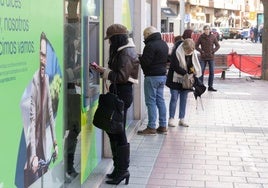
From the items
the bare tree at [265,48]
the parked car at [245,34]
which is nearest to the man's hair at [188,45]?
the bare tree at [265,48]

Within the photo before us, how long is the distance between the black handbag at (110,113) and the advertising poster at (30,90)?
2.91 feet

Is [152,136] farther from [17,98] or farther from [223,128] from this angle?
[17,98]

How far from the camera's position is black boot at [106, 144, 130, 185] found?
18.1ft

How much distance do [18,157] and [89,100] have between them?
213 cm

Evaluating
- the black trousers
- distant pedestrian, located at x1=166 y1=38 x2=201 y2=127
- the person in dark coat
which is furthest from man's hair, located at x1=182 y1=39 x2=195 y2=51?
the black trousers

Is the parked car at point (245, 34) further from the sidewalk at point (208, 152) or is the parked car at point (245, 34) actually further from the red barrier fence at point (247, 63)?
the sidewalk at point (208, 152)

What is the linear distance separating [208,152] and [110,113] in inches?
97.3

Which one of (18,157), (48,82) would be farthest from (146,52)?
(18,157)

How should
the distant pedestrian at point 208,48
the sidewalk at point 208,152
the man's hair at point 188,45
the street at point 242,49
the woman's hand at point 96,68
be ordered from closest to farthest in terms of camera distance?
1. the woman's hand at point 96,68
2. the sidewalk at point 208,152
3. the man's hair at point 188,45
4. the distant pedestrian at point 208,48
5. the street at point 242,49

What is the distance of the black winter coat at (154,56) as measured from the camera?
764 cm

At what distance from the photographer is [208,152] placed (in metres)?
7.20

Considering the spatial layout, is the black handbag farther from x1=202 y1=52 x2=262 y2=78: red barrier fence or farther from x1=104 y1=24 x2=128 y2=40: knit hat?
x1=202 y1=52 x2=262 y2=78: red barrier fence

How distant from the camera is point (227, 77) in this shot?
17.4 metres

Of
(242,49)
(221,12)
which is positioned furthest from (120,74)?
(221,12)
